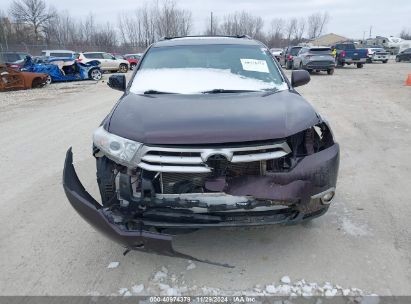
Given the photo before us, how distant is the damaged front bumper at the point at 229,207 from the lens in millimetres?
2504

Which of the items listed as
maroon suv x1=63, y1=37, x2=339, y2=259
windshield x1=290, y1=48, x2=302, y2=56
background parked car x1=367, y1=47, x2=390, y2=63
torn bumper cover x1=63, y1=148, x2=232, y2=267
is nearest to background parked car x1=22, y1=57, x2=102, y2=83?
windshield x1=290, y1=48, x2=302, y2=56

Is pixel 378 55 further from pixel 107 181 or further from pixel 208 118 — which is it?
pixel 107 181

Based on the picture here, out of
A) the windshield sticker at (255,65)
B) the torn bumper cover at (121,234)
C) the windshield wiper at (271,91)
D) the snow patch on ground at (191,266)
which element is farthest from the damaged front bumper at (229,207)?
the windshield sticker at (255,65)

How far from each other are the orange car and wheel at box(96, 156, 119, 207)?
15.6 m

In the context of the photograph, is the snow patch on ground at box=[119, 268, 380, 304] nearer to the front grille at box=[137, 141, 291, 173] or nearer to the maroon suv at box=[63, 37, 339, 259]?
the maroon suv at box=[63, 37, 339, 259]

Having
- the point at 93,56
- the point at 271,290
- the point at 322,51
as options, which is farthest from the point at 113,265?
the point at 93,56

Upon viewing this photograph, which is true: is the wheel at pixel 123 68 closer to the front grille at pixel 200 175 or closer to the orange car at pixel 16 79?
the orange car at pixel 16 79

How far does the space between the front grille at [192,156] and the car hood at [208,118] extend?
6cm

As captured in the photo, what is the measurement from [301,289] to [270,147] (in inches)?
40.6

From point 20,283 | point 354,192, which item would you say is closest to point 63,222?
point 20,283

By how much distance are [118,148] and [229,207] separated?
0.91 m

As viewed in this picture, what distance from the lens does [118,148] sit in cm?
268

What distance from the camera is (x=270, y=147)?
2645 millimetres

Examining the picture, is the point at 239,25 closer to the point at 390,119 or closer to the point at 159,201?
the point at 390,119
